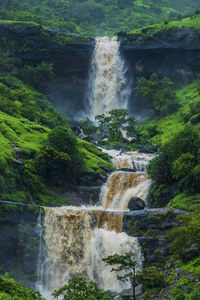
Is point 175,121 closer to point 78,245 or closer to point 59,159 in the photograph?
point 59,159

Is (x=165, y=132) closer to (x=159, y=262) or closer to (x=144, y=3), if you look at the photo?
(x=159, y=262)

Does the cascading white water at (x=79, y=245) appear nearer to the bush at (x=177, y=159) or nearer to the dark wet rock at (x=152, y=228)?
the dark wet rock at (x=152, y=228)

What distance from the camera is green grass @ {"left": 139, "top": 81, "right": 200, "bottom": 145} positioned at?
225 ft

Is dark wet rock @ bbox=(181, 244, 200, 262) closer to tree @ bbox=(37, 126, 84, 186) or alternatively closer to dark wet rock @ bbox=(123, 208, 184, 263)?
dark wet rock @ bbox=(123, 208, 184, 263)

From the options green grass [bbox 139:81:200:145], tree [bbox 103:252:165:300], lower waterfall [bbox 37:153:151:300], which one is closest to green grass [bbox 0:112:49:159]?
lower waterfall [bbox 37:153:151:300]

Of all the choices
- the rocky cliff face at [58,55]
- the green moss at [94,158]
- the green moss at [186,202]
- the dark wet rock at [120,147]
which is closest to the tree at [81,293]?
the green moss at [186,202]

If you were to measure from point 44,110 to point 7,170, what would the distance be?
35.0m

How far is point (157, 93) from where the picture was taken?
256 ft

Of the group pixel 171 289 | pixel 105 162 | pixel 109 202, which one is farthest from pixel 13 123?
pixel 171 289

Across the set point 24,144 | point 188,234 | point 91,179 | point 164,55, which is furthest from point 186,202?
point 164,55

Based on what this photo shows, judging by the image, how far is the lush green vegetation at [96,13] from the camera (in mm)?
113438

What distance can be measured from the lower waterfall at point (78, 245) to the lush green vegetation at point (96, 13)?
3144 inches

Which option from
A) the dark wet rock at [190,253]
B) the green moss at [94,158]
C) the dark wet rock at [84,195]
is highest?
the green moss at [94,158]

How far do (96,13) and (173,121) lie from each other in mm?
68503
